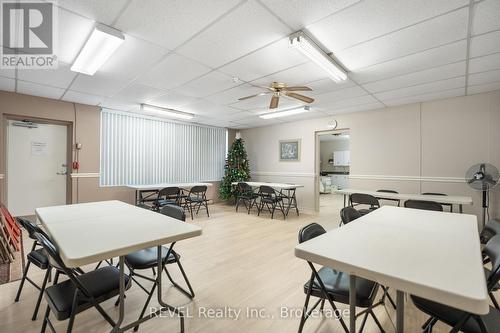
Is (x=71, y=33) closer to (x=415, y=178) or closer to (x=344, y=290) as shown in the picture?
(x=344, y=290)

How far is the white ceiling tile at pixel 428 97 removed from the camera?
3.96 m

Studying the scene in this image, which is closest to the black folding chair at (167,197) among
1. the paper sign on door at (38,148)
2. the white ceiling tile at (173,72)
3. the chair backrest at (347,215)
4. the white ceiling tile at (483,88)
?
the white ceiling tile at (173,72)

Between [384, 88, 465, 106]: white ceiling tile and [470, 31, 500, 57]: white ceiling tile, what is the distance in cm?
150

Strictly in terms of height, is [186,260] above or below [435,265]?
below

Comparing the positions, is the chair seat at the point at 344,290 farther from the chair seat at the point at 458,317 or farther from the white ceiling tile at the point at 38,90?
the white ceiling tile at the point at 38,90

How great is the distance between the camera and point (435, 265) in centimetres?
113

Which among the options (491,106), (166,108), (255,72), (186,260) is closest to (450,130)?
(491,106)

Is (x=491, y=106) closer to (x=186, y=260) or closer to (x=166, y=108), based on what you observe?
(x=186, y=260)

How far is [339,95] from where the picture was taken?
165 inches

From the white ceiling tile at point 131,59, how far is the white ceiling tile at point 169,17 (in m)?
0.20

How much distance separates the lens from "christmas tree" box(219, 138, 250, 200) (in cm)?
710

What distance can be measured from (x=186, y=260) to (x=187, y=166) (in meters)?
4.09

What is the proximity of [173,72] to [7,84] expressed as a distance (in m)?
2.85

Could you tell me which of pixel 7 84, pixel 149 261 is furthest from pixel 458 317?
pixel 7 84
